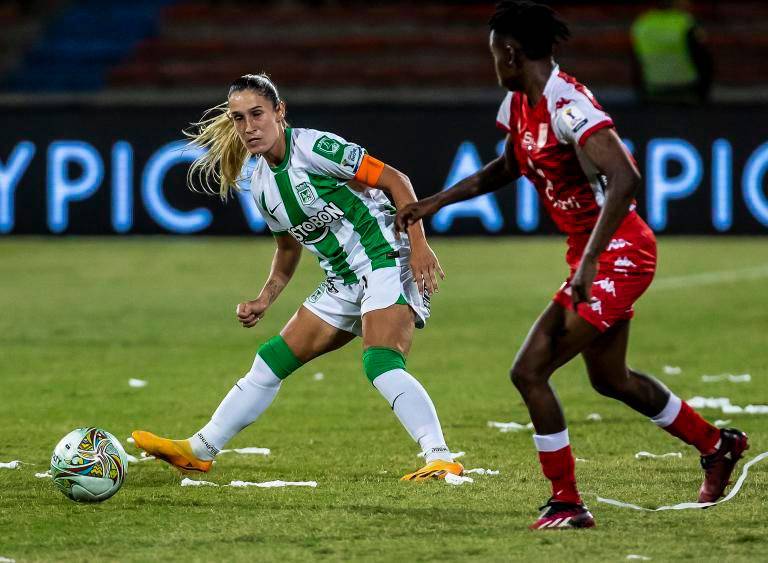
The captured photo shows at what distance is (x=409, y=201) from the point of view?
6.07m

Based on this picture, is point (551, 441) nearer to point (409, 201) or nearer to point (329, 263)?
point (409, 201)

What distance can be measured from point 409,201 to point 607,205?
4.13 feet

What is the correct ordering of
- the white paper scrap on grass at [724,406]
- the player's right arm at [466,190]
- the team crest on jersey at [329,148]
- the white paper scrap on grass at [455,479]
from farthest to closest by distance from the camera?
the white paper scrap on grass at [724,406] → the team crest on jersey at [329,148] → the white paper scrap on grass at [455,479] → the player's right arm at [466,190]

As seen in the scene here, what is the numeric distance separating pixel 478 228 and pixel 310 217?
11.3 metres

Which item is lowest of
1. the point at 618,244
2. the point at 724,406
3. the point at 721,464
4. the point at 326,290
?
the point at 724,406

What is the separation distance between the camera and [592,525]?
5.13m

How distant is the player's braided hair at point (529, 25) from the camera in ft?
17.0

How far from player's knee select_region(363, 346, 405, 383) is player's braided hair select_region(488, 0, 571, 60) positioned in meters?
1.48

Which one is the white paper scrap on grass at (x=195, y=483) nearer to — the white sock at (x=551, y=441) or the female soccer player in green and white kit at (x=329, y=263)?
the female soccer player in green and white kit at (x=329, y=263)

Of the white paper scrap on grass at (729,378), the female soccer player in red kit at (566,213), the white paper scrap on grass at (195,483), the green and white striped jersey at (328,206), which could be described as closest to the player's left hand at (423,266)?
the green and white striped jersey at (328,206)

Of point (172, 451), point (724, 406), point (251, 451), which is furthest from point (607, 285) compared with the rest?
point (724, 406)

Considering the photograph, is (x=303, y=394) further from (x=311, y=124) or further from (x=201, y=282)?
(x=311, y=124)

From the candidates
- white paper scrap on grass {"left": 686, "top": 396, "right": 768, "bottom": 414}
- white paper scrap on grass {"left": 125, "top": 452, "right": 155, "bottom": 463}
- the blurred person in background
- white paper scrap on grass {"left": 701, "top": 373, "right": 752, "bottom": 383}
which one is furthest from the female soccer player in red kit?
the blurred person in background

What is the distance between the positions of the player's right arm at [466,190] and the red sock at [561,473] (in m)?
1.04
